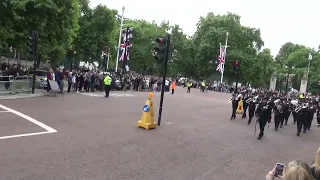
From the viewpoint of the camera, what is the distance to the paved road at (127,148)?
763cm

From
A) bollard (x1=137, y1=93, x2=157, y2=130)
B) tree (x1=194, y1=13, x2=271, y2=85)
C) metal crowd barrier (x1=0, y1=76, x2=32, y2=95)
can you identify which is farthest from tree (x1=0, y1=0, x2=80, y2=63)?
tree (x1=194, y1=13, x2=271, y2=85)

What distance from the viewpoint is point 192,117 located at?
18453mm

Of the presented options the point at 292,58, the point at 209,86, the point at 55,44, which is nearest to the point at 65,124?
the point at 55,44

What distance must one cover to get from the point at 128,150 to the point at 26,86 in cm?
1352

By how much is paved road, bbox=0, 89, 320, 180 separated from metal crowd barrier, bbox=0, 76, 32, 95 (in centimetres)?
283

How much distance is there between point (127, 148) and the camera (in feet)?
32.5

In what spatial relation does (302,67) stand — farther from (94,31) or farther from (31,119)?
(31,119)

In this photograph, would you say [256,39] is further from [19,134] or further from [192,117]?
[19,134]

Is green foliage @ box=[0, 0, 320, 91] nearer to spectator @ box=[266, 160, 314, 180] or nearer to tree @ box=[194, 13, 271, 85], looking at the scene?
tree @ box=[194, 13, 271, 85]

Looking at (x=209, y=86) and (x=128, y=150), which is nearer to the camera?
(x=128, y=150)

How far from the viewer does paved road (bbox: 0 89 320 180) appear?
7.63m

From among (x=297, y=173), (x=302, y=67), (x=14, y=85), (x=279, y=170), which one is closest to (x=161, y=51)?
(x=14, y=85)

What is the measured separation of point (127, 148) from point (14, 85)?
1246cm

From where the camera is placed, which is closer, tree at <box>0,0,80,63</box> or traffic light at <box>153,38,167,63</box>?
traffic light at <box>153,38,167,63</box>
